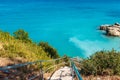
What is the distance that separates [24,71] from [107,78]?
409 centimetres

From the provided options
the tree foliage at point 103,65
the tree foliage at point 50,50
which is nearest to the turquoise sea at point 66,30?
the tree foliage at point 50,50

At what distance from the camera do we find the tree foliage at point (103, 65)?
34.5 ft

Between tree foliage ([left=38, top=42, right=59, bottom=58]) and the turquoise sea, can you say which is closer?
tree foliage ([left=38, top=42, right=59, bottom=58])

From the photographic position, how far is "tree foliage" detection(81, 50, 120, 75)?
413 inches

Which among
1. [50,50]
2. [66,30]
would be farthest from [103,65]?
[66,30]

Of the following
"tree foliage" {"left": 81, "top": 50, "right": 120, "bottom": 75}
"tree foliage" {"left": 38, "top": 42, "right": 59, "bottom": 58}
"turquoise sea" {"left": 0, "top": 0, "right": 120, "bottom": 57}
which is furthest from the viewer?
"turquoise sea" {"left": 0, "top": 0, "right": 120, "bottom": 57}

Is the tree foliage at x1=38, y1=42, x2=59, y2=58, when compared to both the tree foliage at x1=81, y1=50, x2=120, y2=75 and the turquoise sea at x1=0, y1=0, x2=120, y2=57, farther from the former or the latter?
the turquoise sea at x1=0, y1=0, x2=120, y2=57

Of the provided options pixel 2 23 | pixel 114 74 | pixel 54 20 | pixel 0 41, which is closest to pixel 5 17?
pixel 2 23

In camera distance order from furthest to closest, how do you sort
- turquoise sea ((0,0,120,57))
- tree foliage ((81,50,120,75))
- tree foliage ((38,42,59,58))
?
1. turquoise sea ((0,0,120,57))
2. tree foliage ((38,42,59,58))
3. tree foliage ((81,50,120,75))

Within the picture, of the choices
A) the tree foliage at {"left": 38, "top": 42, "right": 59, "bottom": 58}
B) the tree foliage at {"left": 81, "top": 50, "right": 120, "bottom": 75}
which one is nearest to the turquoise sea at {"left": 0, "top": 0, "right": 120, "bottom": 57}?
the tree foliage at {"left": 38, "top": 42, "right": 59, "bottom": 58}

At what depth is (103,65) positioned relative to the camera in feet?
35.3

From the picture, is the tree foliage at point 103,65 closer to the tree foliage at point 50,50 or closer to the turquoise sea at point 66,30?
the tree foliage at point 50,50

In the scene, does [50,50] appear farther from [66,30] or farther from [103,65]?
[66,30]

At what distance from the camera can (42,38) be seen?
8175cm
